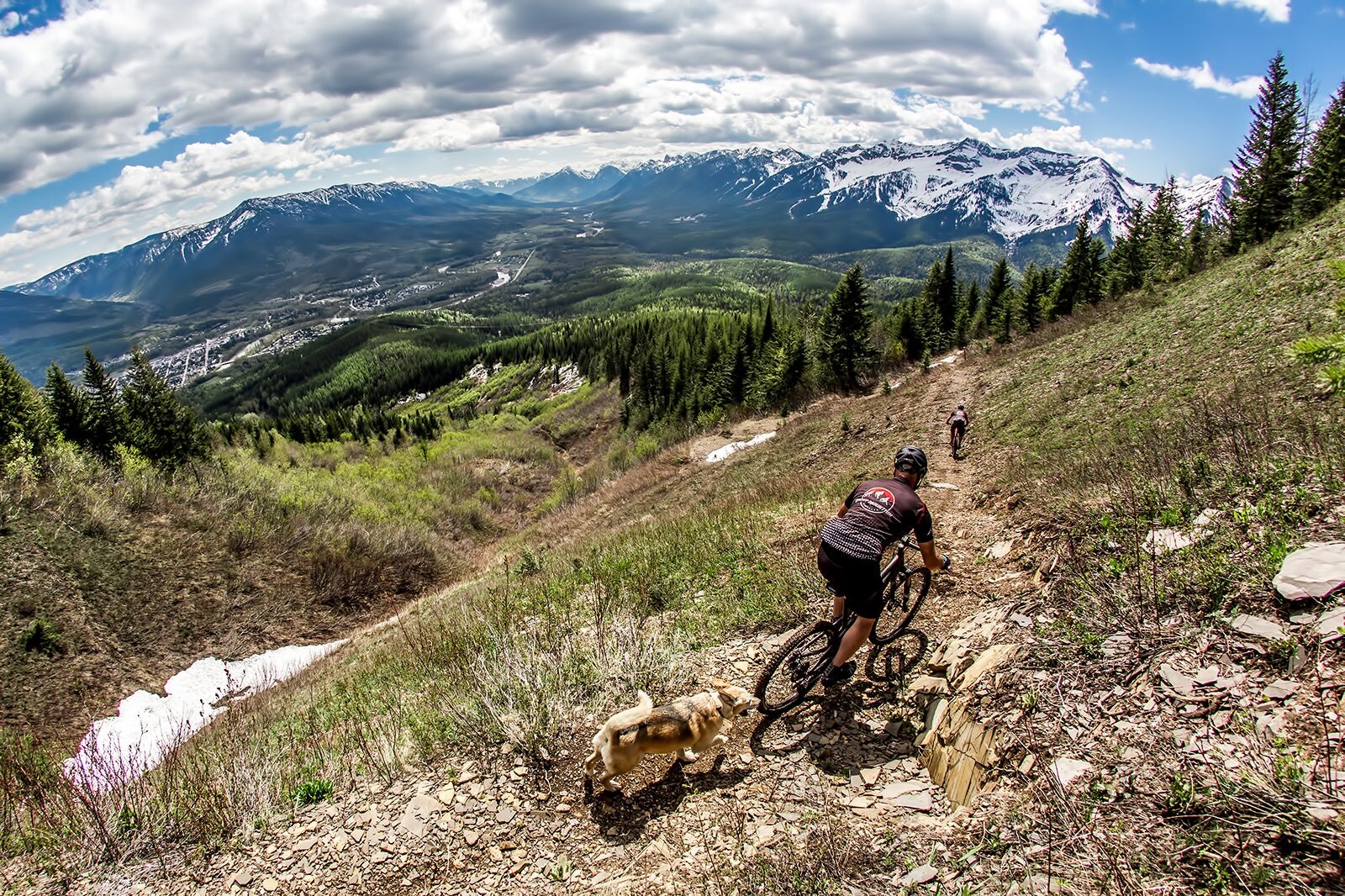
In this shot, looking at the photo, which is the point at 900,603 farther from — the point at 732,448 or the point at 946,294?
Result: the point at 946,294

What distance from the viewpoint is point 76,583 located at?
16234mm

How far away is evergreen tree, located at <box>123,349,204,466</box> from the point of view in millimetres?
37094

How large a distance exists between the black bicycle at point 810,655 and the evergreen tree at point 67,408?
4744 cm

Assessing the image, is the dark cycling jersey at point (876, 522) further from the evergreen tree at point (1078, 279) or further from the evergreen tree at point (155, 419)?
the evergreen tree at point (1078, 279)

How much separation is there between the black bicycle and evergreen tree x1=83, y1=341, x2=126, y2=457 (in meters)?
48.4

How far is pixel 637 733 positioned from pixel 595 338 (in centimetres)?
12303

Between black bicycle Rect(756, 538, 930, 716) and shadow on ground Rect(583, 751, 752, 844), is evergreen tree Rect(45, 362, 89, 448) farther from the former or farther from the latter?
black bicycle Rect(756, 538, 930, 716)

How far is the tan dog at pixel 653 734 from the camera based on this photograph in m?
4.78

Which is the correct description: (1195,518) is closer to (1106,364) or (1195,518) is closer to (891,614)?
(891,614)

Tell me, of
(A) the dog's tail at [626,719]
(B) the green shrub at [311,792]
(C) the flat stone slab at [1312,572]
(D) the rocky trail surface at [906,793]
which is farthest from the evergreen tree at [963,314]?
(B) the green shrub at [311,792]

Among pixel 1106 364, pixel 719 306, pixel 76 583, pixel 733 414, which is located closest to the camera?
pixel 76 583

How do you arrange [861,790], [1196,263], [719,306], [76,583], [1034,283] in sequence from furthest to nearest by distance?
[719,306] < [1034,283] < [1196,263] < [76,583] < [861,790]

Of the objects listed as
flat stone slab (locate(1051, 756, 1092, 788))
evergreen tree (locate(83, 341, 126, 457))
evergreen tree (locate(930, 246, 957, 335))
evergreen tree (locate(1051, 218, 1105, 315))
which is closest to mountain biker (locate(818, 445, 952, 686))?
flat stone slab (locate(1051, 756, 1092, 788))

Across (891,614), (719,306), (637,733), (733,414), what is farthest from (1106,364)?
(719,306)
